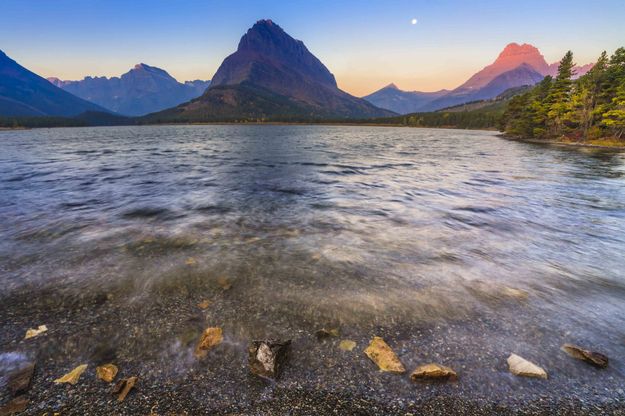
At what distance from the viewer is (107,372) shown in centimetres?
505

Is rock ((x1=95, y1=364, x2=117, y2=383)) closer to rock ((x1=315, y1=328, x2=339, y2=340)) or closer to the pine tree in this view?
rock ((x1=315, y1=328, x2=339, y2=340))

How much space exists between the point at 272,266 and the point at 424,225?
8.29m

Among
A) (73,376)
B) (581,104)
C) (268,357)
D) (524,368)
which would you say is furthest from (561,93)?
(73,376)

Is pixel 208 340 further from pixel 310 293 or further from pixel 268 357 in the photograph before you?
pixel 310 293

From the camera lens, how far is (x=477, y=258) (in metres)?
10.2

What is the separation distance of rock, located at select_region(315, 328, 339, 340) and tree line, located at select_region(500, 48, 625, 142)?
9013 centimetres

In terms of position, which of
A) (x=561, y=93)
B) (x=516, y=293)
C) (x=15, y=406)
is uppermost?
(x=561, y=93)

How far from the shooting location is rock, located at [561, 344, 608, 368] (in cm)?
535

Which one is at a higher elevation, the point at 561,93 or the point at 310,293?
the point at 561,93

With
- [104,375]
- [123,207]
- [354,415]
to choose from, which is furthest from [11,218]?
[354,415]

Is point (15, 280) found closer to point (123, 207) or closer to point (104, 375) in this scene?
point (104, 375)

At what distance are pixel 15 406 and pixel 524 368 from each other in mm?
8430

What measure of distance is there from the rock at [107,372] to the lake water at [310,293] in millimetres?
130

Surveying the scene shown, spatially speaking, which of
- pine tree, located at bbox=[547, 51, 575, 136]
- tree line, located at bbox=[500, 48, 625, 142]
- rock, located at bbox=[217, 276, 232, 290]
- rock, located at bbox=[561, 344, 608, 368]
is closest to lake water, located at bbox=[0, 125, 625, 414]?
rock, located at bbox=[217, 276, 232, 290]
